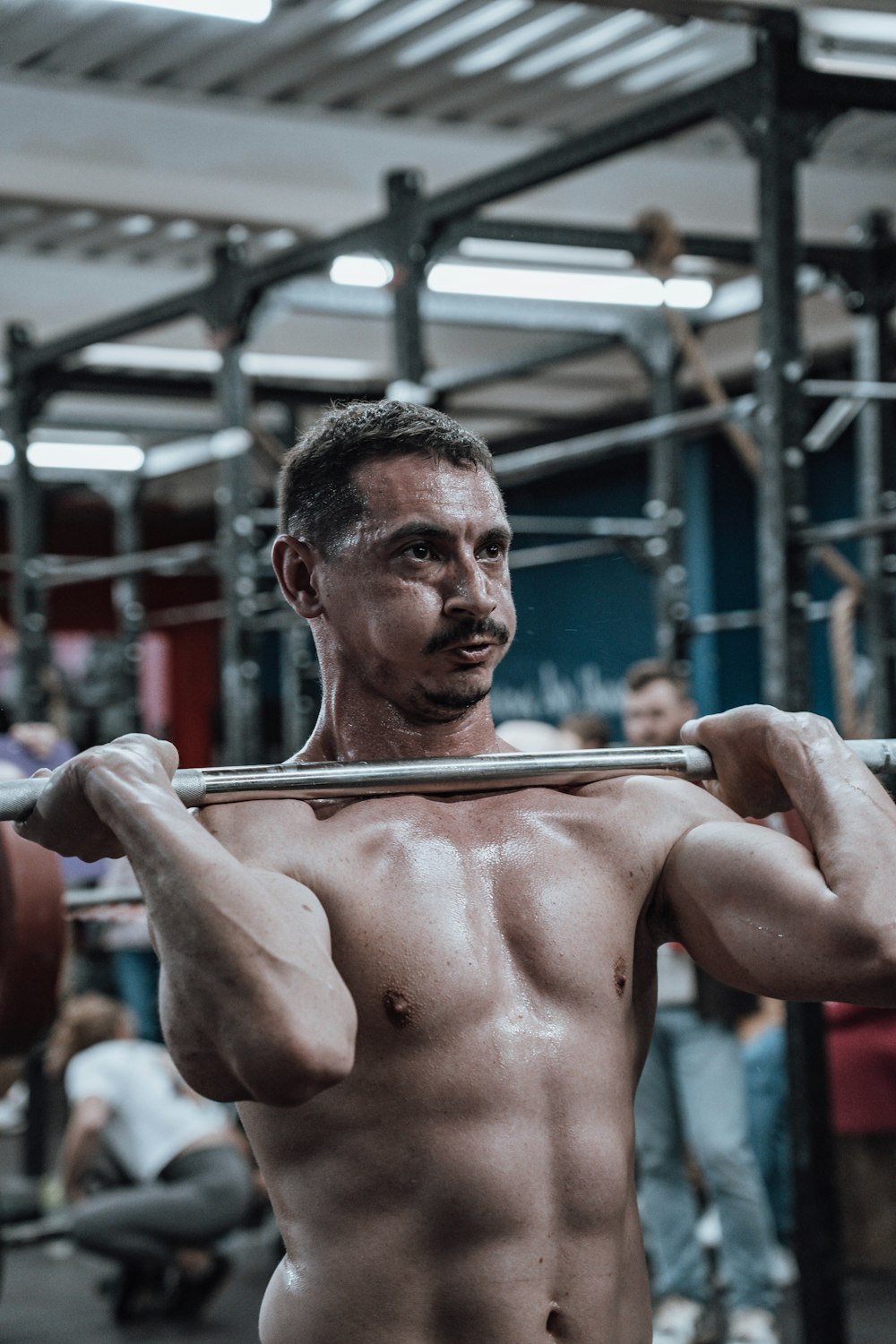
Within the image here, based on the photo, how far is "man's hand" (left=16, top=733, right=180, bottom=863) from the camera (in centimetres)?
147

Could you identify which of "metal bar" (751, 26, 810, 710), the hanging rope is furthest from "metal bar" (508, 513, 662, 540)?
"metal bar" (751, 26, 810, 710)

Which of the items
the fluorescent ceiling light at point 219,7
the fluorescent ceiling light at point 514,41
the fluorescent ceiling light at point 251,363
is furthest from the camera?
the fluorescent ceiling light at point 251,363

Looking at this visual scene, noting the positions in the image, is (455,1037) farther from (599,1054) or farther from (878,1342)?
(878,1342)

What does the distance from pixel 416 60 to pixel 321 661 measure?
142 inches

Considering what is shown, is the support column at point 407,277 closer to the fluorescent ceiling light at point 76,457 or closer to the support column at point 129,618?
the support column at point 129,618

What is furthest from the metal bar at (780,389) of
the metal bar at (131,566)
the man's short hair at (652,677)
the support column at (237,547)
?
the metal bar at (131,566)

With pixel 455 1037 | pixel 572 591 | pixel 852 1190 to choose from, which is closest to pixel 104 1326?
pixel 852 1190

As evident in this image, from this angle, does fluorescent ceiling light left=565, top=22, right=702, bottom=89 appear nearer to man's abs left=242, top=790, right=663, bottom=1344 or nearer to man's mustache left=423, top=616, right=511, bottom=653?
man's mustache left=423, top=616, right=511, bottom=653

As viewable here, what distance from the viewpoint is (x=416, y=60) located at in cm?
493

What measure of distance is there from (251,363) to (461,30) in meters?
3.17

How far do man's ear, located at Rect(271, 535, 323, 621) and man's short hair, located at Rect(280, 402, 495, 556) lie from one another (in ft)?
0.04

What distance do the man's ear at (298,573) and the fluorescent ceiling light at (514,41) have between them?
10.7ft

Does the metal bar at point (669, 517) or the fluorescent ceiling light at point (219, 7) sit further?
the metal bar at point (669, 517)

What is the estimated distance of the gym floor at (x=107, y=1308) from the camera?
4391 millimetres
